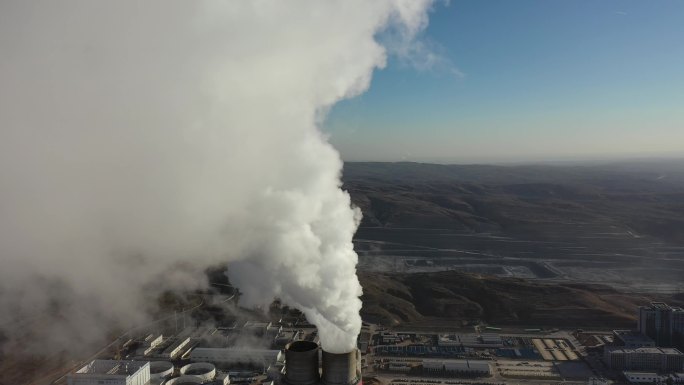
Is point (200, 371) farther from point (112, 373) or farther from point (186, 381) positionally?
point (112, 373)

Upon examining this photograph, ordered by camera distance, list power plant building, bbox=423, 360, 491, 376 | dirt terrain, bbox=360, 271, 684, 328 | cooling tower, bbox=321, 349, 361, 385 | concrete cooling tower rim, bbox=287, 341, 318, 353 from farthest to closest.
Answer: dirt terrain, bbox=360, 271, 684, 328 → power plant building, bbox=423, 360, 491, 376 → concrete cooling tower rim, bbox=287, 341, 318, 353 → cooling tower, bbox=321, 349, 361, 385

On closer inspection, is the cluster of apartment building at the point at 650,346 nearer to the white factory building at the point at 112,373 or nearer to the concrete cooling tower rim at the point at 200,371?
the concrete cooling tower rim at the point at 200,371

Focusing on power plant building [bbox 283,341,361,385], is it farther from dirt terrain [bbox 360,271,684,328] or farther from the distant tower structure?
the distant tower structure

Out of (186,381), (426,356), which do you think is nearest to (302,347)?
(186,381)

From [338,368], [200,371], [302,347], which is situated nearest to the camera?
[338,368]

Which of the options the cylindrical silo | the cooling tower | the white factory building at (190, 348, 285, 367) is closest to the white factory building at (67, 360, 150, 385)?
the white factory building at (190, 348, 285, 367)

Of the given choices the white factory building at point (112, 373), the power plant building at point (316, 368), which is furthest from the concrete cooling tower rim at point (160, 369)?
the power plant building at point (316, 368)
